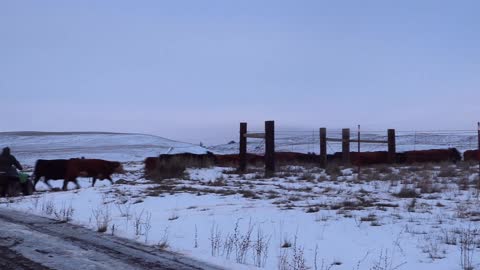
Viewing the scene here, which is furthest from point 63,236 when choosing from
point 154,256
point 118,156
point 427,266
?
point 118,156

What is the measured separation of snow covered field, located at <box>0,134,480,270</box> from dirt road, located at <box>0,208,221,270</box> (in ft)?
1.38

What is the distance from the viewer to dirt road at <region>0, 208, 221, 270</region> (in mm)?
7043

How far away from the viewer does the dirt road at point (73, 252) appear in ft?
23.1

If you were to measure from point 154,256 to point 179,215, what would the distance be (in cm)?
352

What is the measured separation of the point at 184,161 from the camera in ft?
77.0

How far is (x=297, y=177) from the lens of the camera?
1958cm

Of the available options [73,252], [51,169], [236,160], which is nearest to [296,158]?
[236,160]

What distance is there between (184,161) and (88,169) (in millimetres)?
3893

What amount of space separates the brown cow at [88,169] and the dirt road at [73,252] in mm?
12698

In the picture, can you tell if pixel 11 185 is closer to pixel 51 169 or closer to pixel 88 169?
pixel 51 169

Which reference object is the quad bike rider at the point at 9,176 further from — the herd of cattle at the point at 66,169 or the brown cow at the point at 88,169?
the herd of cattle at the point at 66,169

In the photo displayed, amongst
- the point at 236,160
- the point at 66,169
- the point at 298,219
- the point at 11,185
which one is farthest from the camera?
the point at 236,160

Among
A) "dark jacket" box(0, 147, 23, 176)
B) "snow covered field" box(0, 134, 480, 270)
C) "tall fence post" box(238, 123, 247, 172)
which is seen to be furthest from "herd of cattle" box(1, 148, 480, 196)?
"snow covered field" box(0, 134, 480, 270)

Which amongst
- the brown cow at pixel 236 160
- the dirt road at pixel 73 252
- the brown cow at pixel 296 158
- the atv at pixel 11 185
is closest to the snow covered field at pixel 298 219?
A: the dirt road at pixel 73 252
